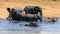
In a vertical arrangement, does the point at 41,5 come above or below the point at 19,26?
below

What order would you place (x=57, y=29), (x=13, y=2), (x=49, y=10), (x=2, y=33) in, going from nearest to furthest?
(x=2, y=33) → (x=57, y=29) → (x=49, y=10) → (x=13, y=2)

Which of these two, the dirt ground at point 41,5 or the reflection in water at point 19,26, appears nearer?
the reflection in water at point 19,26

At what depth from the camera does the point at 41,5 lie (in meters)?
16.0

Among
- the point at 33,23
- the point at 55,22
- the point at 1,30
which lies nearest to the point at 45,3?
the point at 55,22

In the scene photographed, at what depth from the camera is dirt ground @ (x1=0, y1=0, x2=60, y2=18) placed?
540 inches

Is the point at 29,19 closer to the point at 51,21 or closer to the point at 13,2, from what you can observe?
the point at 51,21

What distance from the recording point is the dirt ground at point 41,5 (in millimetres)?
13719

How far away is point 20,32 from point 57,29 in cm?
156

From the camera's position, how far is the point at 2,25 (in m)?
10.2

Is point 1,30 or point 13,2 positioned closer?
point 1,30

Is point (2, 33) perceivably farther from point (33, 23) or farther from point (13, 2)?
point (13, 2)

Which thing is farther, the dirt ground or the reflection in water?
the dirt ground

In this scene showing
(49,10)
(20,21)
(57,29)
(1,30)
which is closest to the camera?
(1,30)

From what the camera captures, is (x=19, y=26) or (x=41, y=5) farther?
(x=41, y=5)
